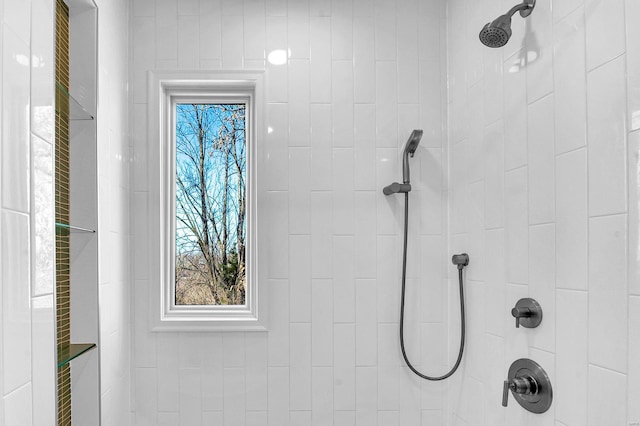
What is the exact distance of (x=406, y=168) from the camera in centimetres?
227

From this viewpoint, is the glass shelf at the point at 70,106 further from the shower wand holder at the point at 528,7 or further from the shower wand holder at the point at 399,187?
the shower wand holder at the point at 528,7

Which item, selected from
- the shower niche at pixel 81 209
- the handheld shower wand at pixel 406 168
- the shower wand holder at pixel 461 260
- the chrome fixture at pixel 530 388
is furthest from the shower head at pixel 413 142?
the shower niche at pixel 81 209

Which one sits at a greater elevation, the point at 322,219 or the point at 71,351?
the point at 322,219

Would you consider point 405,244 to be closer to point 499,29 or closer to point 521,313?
point 521,313

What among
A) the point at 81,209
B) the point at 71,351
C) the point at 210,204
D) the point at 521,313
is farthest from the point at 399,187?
the point at 71,351

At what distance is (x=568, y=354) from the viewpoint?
4.73 feet

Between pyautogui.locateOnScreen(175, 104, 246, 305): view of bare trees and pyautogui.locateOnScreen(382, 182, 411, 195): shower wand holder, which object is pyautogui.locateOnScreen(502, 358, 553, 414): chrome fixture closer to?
pyautogui.locateOnScreen(382, 182, 411, 195): shower wand holder

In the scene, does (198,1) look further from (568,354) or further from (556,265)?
(568,354)

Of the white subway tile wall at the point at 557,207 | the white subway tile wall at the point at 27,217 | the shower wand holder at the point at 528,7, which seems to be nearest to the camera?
the white subway tile wall at the point at 27,217

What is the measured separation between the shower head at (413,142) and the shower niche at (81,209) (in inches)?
49.8

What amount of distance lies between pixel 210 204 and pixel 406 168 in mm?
940

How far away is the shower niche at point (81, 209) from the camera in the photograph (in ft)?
5.82

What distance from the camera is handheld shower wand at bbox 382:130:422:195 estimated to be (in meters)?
2.22

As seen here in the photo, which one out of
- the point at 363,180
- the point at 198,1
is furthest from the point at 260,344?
the point at 198,1
